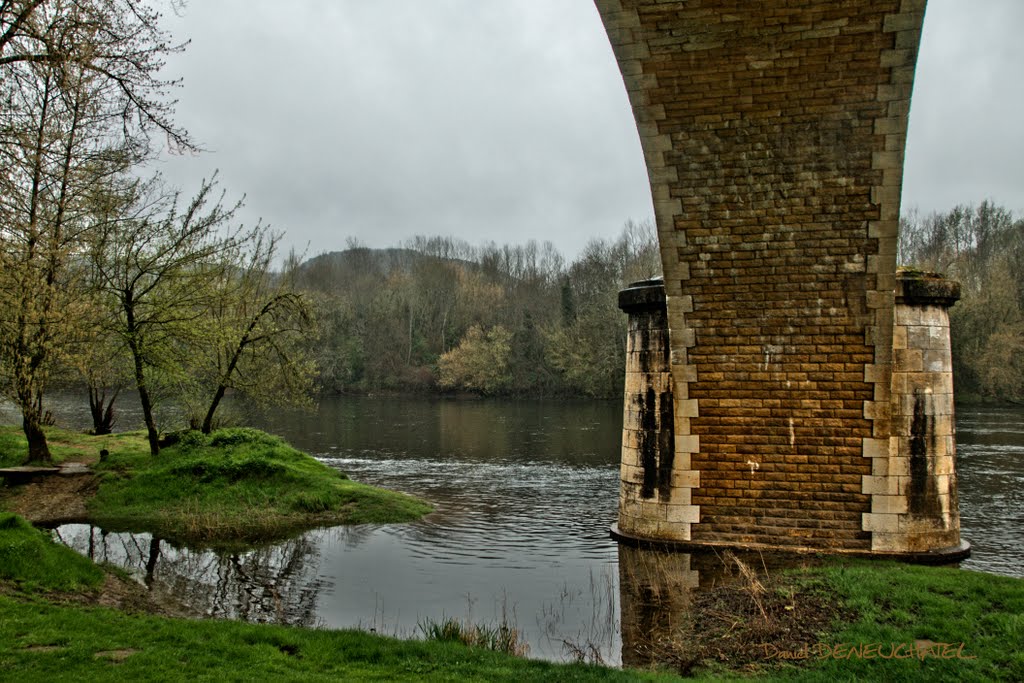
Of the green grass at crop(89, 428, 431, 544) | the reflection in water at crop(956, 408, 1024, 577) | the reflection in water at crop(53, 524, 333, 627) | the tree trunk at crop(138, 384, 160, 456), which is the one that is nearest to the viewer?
the reflection in water at crop(53, 524, 333, 627)

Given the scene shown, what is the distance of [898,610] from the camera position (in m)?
6.66

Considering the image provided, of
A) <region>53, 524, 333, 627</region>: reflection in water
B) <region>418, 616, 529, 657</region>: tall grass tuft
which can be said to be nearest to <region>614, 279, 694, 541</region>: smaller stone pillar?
<region>418, 616, 529, 657</region>: tall grass tuft

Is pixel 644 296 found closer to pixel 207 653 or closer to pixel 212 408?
pixel 207 653

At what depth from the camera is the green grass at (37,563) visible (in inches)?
298

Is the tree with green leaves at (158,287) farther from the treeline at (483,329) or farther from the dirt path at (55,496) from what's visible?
the treeline at (483,329)

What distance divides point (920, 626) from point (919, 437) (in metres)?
3.29

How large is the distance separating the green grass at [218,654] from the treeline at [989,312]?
110 feet

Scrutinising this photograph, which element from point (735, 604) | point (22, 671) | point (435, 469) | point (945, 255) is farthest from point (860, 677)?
point (945, 255)

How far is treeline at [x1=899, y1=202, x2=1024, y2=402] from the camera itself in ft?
121

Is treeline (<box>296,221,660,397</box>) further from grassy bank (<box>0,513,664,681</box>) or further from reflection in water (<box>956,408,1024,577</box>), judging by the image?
grassy bank (<box>0,513,664,681</box>)

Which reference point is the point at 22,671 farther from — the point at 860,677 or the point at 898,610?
the point at 898,610

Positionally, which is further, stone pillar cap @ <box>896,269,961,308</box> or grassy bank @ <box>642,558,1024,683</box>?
stone pillar cap @ <box>896,269,961,308</box>

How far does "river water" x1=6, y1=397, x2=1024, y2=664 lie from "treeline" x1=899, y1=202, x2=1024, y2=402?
18169 mm

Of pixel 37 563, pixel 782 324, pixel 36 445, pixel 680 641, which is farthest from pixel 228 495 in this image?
pixel 782 324
